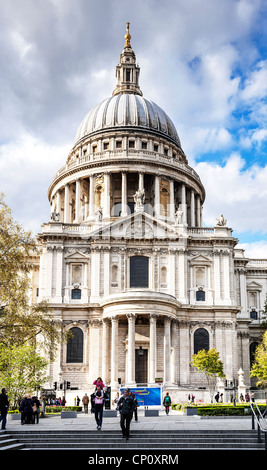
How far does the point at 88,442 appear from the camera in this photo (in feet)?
71.8

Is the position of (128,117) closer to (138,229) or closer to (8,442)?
(138,229)

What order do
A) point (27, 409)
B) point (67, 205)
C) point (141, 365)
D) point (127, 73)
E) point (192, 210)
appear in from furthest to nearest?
1. point (127, 73)
2. point (192, 210)
3. point (67, 205)
4. point (141, 365)
5. point (27, 409)


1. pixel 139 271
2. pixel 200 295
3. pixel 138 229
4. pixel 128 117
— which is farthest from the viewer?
pixel 128 117

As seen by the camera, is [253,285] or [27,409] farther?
[253,285]

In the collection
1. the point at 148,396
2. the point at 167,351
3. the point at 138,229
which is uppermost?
the point at 138,229

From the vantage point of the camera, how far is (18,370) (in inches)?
1703

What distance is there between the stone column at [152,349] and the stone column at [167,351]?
124 cm

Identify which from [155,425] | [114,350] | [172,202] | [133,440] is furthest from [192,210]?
[133,440]

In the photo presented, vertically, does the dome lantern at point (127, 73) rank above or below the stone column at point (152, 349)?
Result: above

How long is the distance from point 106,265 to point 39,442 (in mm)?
40738

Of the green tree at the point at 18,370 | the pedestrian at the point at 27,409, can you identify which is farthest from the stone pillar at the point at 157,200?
A: the pedestrian at the point at 27,409

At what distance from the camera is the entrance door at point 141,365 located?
189 ft

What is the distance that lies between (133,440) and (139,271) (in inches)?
1638

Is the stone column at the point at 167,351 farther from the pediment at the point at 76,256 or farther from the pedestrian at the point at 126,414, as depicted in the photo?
the pedestrian at the point at 126,414
